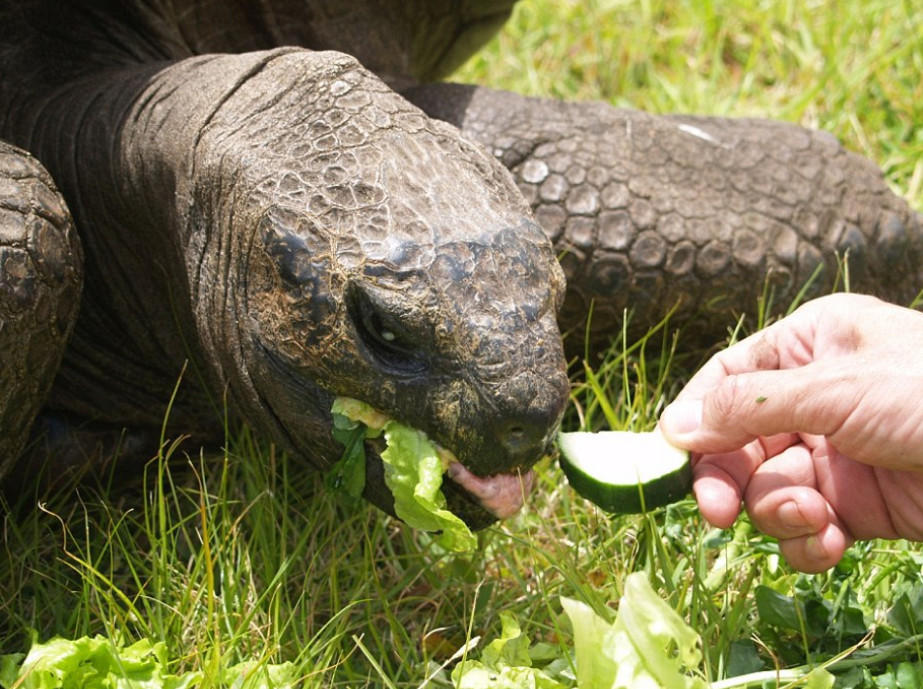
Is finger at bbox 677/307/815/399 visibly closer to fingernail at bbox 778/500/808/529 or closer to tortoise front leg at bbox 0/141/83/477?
fingernail at bbox 778/500/808/529

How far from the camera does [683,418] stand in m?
2.24

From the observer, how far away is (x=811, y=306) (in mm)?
2375

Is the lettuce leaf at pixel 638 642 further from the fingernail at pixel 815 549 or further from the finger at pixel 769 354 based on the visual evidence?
the finger at pixel 769 354

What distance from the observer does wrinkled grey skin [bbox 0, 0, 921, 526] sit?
2014 millimetres

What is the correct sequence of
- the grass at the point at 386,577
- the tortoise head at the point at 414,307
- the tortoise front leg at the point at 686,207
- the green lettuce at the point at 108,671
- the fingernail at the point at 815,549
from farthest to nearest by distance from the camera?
the tortoise front leg at the point at 686,207
the grass at the point at 386,577
the fingernail at the point at 815,549
the green lettuce at the point at 108,671
the tortoise head at the point at 414,307

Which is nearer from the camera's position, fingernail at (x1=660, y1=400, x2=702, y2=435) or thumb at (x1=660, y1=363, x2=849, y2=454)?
thumb at (x1=660, y1=363, x2=849, y2=454)

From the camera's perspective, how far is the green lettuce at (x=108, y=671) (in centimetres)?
207

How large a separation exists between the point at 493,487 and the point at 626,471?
261 mm

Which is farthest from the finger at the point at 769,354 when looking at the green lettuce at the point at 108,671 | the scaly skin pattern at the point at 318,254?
the green lettuce at the point at 108,671

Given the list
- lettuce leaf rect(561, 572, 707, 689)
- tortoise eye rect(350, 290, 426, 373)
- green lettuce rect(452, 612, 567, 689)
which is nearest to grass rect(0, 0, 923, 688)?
green lettuce rect(452, 612, 567, 689)

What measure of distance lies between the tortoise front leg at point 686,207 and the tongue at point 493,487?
40.5 inches

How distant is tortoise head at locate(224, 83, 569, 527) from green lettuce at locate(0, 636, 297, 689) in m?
0.36

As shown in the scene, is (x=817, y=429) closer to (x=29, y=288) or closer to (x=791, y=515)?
(x=791, y=515)

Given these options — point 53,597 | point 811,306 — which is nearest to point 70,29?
point 53,597
